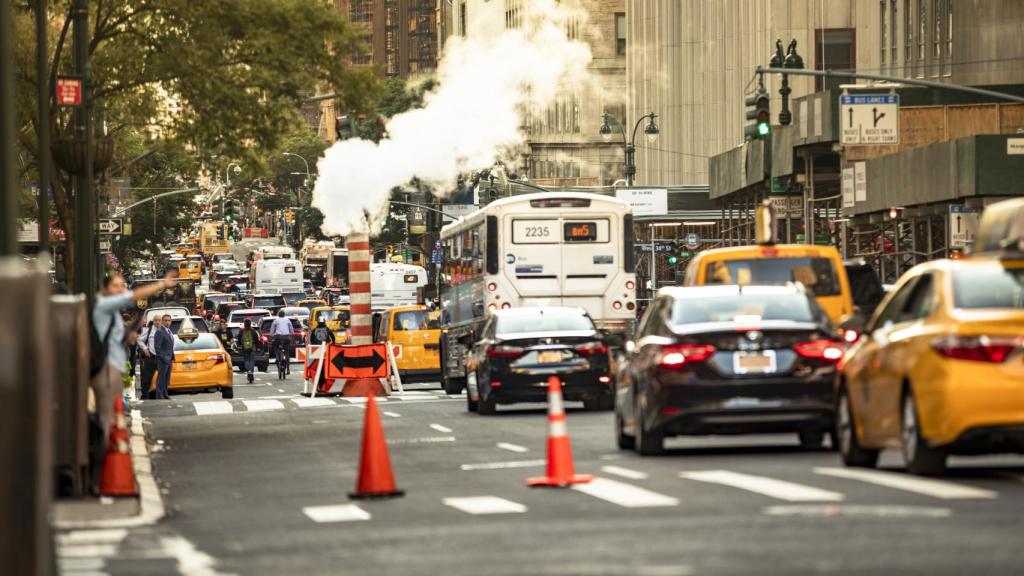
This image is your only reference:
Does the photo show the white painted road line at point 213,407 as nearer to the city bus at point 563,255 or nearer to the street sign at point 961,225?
the city bus at point 563,255

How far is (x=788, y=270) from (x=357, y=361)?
16.3m

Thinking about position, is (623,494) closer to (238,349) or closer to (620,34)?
(238,349)

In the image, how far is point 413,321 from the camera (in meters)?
46.6

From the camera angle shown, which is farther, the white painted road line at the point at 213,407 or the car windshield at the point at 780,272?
the white painted road line at the point at 213,407

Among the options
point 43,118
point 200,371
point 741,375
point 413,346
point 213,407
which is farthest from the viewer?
point 413,346

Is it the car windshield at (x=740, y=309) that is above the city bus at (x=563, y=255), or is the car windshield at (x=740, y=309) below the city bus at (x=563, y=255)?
below

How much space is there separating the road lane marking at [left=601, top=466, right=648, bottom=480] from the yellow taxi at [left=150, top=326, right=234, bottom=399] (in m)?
26.7

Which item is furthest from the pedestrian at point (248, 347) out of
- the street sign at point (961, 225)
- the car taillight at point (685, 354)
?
the car taillight at point (685, 354)

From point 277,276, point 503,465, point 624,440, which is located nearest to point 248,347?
point 624,440

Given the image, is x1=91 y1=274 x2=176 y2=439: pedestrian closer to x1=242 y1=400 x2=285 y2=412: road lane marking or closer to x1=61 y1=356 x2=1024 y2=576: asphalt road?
x1=61 y1=356 x2=1024 y2=576: asphalt road

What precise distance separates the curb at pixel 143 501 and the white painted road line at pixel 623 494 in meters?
3.15

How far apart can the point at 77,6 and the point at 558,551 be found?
18494mm

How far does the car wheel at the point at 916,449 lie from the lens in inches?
602

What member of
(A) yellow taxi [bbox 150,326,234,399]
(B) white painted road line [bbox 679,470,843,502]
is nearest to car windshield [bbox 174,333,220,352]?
(A) yellow taxi [bbox 150,326,234,399]
